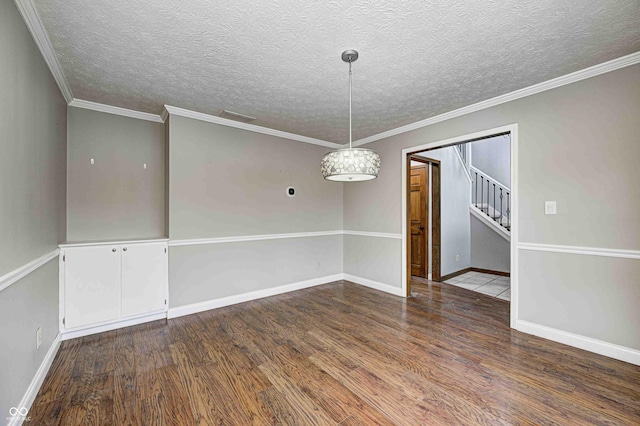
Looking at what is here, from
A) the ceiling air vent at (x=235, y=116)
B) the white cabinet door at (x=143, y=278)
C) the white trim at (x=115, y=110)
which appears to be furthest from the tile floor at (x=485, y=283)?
the white trim at (x=115, y=110)

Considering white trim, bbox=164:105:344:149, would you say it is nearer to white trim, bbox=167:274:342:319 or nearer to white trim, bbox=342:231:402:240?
white trim, bbox=342:231:402:240

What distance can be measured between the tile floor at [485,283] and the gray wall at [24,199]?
5.05 m

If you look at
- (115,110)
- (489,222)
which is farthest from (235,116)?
(489,222)

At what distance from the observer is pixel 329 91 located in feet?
9.41

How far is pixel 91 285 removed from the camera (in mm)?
2814

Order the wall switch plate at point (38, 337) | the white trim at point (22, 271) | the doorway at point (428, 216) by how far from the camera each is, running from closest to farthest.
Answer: the white trim at point (22, 271) → the wall switch plate at point (38, 337) → the doorway at point (428, 216)

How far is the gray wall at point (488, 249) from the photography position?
5.34 meters

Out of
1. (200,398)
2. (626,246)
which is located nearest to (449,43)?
(626,246)

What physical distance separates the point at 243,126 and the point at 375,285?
3.21 meters

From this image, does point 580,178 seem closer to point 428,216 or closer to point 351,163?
point 351,163

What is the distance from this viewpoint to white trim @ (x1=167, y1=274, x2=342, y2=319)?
3330 millimetres

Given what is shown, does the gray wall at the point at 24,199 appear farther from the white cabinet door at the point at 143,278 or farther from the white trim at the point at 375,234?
the white trim at the point at 375,234

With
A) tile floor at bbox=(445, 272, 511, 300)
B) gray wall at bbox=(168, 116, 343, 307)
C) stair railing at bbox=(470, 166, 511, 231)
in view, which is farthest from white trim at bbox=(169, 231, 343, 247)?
stair railing at bbox=(470, 166, 511, 231)

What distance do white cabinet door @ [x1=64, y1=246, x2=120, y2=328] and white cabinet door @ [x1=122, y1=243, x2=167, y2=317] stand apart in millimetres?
80
